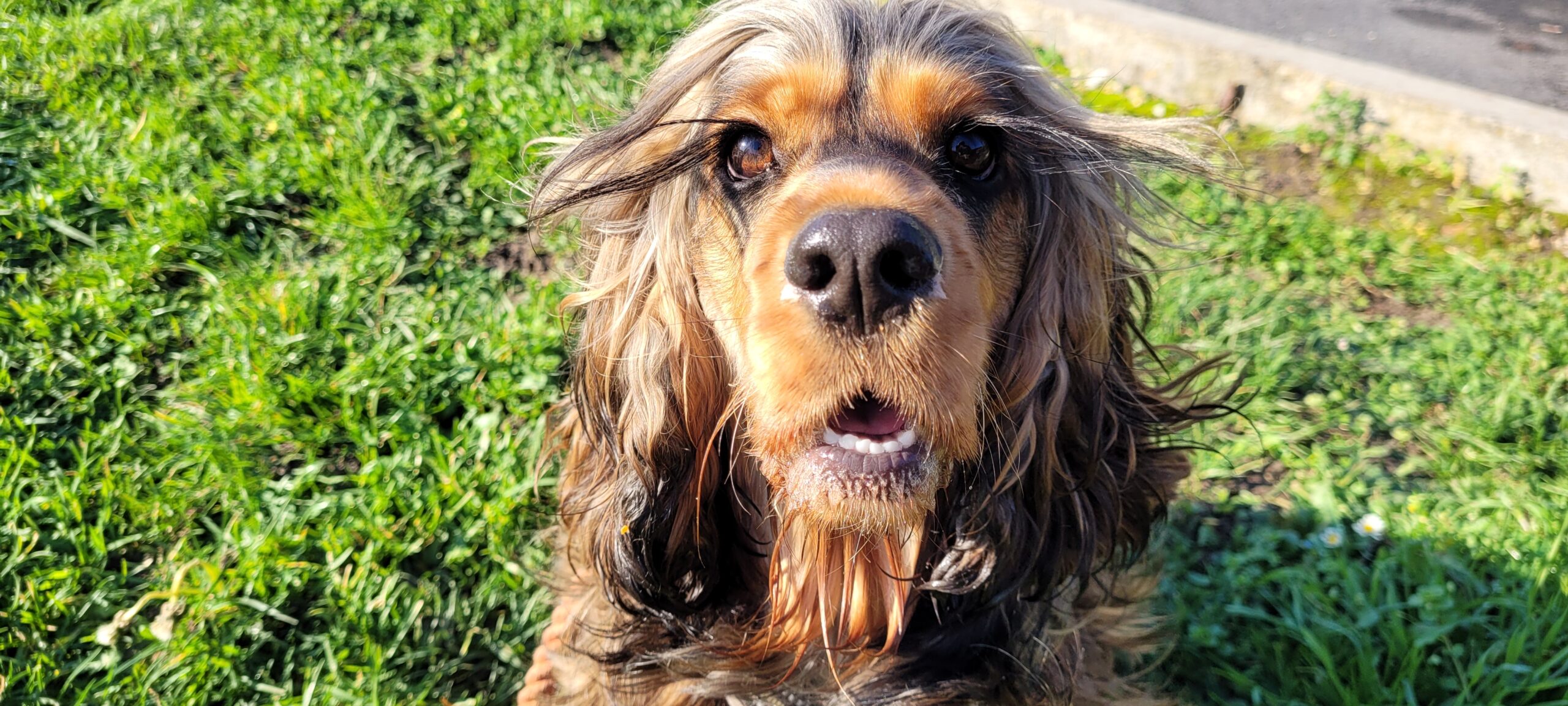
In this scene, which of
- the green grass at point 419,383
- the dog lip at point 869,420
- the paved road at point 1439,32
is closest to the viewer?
the dog lip at point 869,420

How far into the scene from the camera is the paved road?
5617 mm

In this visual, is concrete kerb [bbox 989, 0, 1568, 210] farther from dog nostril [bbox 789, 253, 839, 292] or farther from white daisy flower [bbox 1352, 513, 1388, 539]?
dog nostril [bbox 789, 253, 839, 292]

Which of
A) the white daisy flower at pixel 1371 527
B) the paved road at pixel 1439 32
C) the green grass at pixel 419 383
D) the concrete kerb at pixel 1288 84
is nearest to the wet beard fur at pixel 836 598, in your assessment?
the green grass at pixel 419 383

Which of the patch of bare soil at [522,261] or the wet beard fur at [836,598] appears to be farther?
the patch of bare soil at [522,261]

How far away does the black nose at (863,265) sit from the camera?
1590mm

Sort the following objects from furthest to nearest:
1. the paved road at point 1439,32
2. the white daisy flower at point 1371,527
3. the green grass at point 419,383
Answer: the paved road at point 1439,32 → the white daisy flower at point 1371,527 → the green grass at point 419,383

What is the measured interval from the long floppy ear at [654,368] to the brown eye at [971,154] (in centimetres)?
56

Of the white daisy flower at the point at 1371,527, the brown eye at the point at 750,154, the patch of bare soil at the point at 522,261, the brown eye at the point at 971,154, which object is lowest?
the white daisy flower at the point at 1371,527

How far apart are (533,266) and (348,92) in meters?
1.24

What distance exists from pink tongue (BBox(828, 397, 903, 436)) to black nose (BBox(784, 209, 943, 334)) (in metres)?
0.20

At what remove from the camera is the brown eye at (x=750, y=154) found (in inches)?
79.3

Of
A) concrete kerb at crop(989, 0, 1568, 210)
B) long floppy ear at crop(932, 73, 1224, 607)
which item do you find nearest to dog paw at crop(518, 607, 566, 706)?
long floppy ear at crop(932, 73, 1224, 607)

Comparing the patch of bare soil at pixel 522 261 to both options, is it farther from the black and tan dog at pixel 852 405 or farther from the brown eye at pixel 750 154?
the brown eye at pixel 750 154

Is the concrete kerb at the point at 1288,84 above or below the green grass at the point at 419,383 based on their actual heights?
above
